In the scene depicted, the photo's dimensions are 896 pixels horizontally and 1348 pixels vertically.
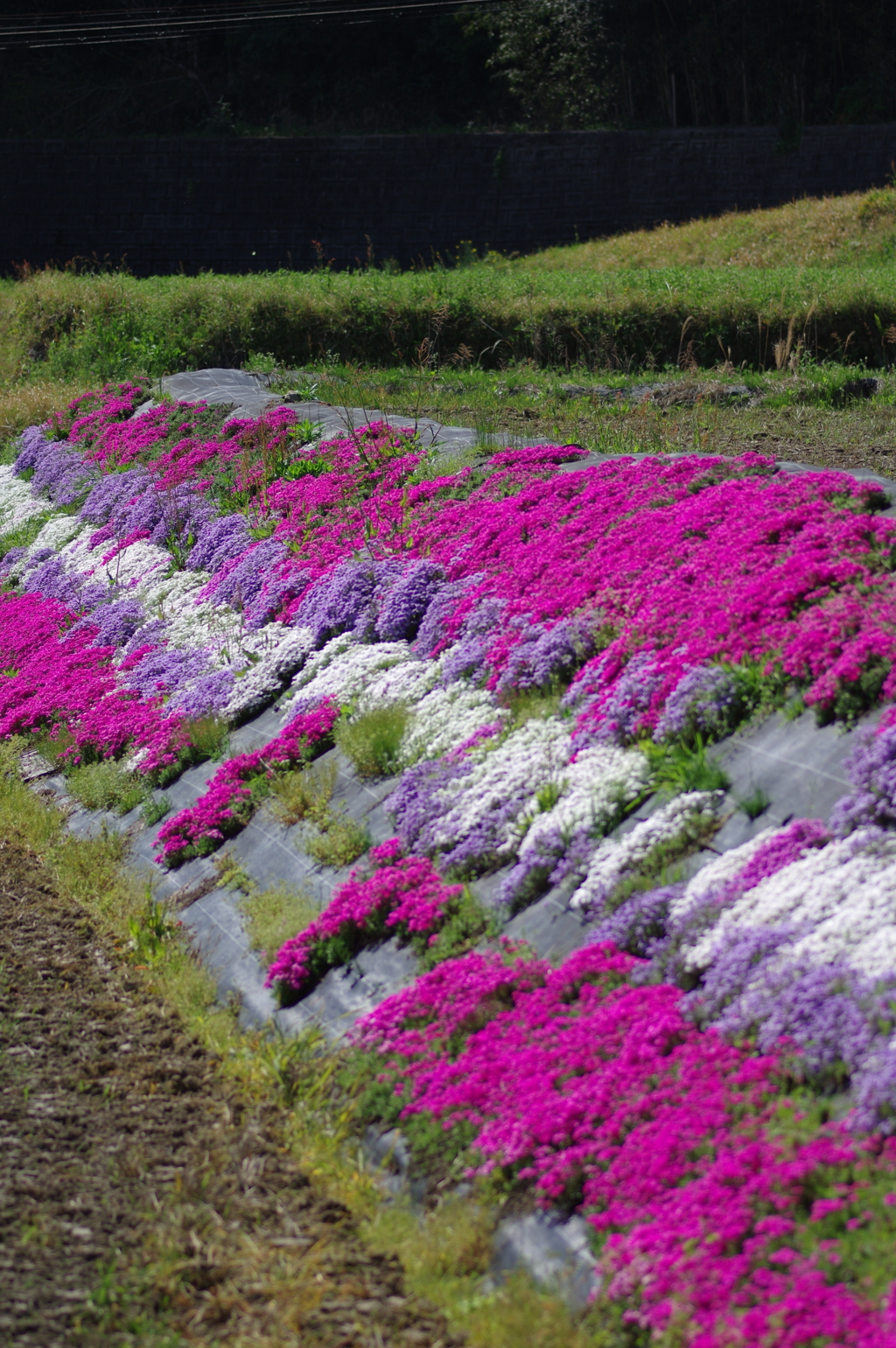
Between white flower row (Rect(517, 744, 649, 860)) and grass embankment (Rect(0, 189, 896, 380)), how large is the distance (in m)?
10.4

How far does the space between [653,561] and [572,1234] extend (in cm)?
389

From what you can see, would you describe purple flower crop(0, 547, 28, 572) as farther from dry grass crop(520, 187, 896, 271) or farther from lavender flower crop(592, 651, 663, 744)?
dry grass crop(520, 187, 896, 271)

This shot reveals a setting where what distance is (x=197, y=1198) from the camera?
4.32m

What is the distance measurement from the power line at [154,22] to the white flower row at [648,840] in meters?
41.6

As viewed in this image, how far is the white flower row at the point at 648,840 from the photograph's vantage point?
187 inches

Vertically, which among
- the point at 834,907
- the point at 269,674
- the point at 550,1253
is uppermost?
the point at 834,907

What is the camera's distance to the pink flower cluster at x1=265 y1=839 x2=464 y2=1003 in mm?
5410

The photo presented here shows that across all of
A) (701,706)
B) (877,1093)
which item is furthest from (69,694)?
(877,1093)

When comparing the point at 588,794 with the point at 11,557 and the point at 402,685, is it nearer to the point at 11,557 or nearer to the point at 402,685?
the point at 402,685

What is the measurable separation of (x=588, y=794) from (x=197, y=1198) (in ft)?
7.59

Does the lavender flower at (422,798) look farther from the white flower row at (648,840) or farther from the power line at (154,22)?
the power line at (154,22)

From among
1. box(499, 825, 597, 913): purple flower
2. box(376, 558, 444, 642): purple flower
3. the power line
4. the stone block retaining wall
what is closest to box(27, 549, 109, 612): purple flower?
box(376, 558, 444, 642): purple flower

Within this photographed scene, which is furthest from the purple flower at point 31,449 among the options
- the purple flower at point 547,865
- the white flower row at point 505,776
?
the purple flower at point 547,865

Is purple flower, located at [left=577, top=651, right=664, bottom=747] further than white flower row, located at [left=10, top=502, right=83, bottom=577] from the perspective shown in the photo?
No
